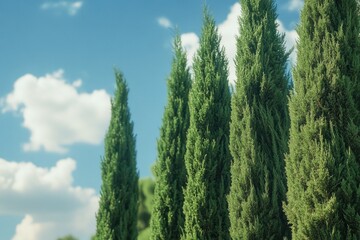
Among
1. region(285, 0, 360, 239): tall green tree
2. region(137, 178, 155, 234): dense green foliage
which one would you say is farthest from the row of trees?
region(137, 178, 155, 234): dense green foliage

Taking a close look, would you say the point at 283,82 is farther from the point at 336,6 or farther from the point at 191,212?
the point at 191,212

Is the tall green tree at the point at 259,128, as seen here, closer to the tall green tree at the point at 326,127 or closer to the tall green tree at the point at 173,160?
the tall green tree at the point at 326,127

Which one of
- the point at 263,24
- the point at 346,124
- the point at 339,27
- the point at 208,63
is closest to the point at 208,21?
the point at 208,63

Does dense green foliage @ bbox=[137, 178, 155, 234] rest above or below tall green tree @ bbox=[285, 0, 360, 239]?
above

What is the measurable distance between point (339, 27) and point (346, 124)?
6.14 ft

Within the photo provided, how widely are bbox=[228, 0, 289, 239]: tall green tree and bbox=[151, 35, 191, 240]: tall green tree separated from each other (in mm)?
3523

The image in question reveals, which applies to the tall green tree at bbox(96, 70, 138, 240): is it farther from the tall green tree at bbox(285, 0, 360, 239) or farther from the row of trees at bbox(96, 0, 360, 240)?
the tall green tree at bbox(285, 0, 360, 239)

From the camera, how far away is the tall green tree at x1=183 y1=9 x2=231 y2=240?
13.4 metres

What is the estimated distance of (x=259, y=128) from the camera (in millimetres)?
12211

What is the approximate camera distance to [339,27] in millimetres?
10078

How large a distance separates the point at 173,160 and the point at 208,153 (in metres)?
2.54

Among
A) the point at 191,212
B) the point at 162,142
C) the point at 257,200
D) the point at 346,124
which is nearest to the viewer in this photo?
the point at 346,124

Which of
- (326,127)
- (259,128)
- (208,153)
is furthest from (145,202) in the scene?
(326,127)

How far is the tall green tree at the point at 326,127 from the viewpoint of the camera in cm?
923
